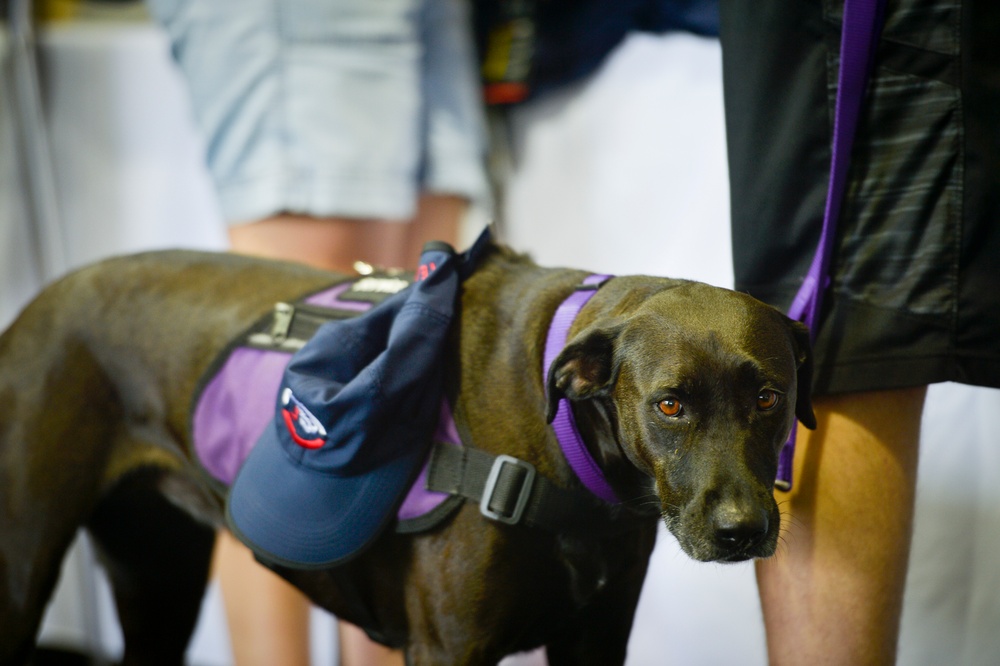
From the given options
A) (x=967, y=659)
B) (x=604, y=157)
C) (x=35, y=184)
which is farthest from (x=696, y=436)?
(x=35, y=184)

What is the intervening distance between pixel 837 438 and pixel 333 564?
60cm

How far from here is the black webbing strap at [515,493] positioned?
0.99 m

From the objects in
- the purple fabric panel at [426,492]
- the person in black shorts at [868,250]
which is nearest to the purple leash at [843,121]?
the person in black shorts at [868,250]

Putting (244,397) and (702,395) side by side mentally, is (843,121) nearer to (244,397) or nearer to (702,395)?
(702,395)

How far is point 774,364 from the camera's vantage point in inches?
35.3

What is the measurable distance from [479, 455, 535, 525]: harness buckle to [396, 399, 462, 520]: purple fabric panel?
0.20 feet

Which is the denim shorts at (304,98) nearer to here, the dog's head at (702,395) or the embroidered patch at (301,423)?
the embroidered patch at (301,423)

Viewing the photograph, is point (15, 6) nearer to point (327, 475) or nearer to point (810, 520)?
point (327, 475)

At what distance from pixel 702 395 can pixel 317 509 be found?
0.45 metres

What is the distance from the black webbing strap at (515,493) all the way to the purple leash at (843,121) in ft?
0.67

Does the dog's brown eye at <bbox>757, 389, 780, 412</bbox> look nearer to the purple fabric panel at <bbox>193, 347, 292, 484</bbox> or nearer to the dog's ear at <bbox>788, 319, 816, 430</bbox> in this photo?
the dog's ear at <bbox>788, 319, 816, 430</bbox>

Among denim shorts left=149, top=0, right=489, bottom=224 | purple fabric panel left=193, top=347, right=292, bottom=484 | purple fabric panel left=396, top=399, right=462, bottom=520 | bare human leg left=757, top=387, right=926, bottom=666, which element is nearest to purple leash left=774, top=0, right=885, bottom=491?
bare human leg left=757, top=387, right=926, bottom=666

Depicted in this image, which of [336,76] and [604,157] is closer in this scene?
[336,76]

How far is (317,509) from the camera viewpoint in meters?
1.06
